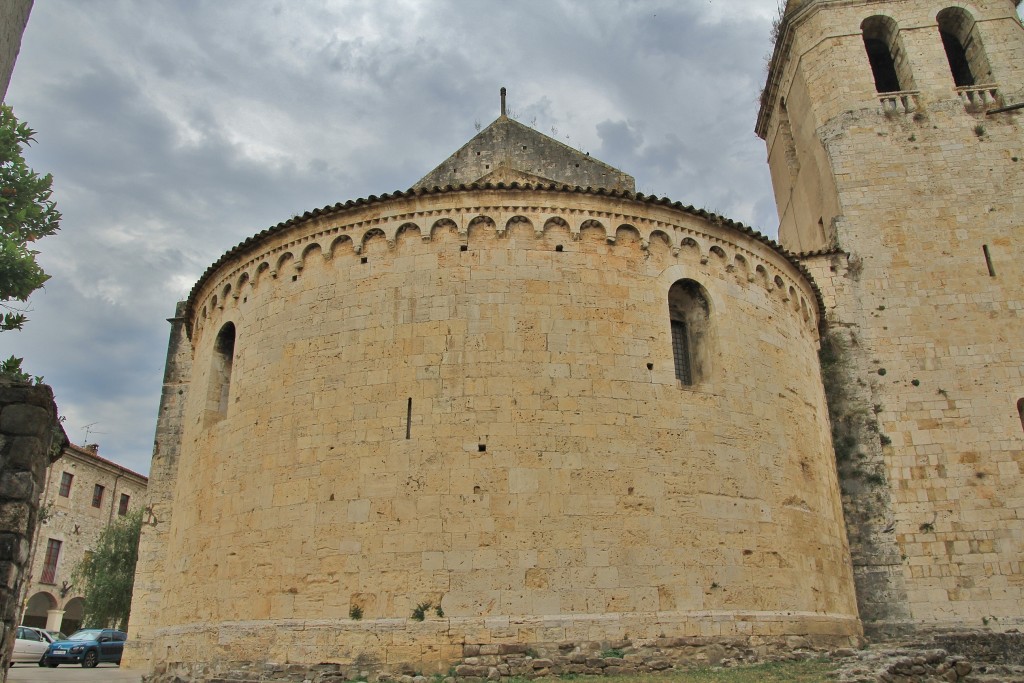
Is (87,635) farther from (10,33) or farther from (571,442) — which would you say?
(10,33)

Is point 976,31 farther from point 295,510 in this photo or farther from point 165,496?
point 165,496

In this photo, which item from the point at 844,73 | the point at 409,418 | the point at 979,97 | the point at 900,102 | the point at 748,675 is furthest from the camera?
the point at 844,73

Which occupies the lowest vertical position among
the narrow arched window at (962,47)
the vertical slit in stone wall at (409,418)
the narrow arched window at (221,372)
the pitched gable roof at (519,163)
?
the vertical slit in stone wall at (409,418)

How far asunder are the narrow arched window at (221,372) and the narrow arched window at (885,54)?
15722mm

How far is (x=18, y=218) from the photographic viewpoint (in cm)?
641

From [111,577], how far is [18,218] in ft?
74.8

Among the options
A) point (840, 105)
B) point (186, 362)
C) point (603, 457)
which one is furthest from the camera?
point (840, 105)

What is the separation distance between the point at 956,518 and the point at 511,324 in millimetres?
9118

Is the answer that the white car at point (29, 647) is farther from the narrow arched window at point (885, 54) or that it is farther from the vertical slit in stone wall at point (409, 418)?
the narrow arched window at point (885, 54)

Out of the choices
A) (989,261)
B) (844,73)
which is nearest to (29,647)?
(989,261)

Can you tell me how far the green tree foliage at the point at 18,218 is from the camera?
6230 mm

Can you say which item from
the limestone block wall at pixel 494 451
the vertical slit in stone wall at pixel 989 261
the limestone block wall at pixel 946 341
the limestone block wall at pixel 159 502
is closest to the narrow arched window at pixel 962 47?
the limestone block wall at pixel 946 341

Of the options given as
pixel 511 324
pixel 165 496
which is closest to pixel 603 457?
pixel 511 324

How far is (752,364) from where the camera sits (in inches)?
453
